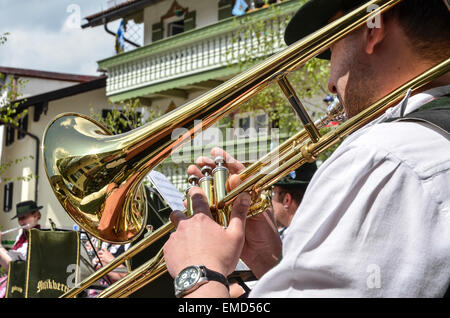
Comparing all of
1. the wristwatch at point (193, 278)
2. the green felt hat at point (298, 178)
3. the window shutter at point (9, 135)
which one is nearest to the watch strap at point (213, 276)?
the wristwatch at point (193, 278)

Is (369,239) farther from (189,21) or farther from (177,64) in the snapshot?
(189,21)

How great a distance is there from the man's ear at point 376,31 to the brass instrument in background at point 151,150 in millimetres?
20

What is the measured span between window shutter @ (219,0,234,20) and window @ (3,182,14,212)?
12.4 metres

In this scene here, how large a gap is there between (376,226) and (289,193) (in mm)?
2971

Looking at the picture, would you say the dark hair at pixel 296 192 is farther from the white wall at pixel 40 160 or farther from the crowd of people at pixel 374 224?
the white wall at pixel 40 160

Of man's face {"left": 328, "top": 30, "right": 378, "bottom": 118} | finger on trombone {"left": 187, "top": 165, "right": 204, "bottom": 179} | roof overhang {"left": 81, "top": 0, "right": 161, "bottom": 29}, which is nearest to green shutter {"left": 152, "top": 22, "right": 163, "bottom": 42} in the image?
roof overhang {"left": 81, "top": 0, "right": 161, "bottom": 29}

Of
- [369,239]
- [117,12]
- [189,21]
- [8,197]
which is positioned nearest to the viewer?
[369,239]

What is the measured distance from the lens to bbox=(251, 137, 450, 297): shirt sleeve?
905mm

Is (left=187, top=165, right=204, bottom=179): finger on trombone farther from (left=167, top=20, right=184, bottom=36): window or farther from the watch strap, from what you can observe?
(left=167, top=20, right=184, bottom=36): window

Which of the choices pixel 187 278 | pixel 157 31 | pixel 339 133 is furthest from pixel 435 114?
pixel 157 31

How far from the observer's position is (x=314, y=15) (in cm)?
158

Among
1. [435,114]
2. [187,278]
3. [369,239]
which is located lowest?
[187,278]

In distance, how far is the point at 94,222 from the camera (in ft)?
5.83
